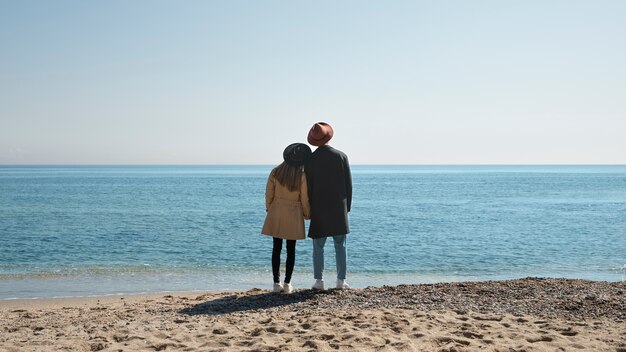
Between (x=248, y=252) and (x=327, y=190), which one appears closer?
(x=327, y=190)

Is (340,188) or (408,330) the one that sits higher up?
(340,188)

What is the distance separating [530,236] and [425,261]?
8.54m

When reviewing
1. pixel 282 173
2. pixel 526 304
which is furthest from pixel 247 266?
pixel 526 304

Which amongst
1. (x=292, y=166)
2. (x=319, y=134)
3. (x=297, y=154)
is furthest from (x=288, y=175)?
(x=319, y=134)

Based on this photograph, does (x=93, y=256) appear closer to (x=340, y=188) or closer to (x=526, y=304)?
(x=340, y=188)

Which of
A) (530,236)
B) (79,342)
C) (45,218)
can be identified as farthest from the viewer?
(45,218)

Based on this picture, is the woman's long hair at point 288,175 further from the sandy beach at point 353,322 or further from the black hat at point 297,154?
the sandy beach at point 353,322

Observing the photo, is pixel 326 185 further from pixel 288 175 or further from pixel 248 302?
pixel 248 302

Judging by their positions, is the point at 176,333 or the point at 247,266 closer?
the point at 176,333

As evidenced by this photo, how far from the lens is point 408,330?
5.91 meters

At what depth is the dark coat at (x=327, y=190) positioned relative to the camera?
792cm

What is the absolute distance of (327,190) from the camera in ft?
26.2

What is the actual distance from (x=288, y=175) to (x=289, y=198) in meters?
0.35

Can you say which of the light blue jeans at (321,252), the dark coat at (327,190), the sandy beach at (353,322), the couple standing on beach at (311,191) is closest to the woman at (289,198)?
the couple standing on beach at (311,191)
